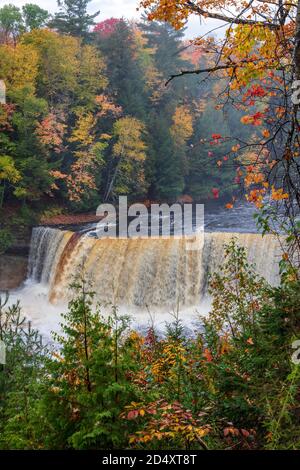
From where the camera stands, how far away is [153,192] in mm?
30250

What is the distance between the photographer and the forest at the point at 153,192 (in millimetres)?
3107

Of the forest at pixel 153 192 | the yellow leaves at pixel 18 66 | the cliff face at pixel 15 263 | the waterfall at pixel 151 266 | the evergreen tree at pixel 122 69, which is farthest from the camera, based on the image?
the evergreen tree at pixel 122 69

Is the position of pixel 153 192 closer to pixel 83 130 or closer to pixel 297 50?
pixel 83 130

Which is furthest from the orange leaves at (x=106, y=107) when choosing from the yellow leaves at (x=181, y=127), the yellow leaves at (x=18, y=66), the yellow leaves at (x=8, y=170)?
the yellow leaves at (x=8, y=170)

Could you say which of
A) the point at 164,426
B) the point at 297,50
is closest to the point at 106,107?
the point at 297,50

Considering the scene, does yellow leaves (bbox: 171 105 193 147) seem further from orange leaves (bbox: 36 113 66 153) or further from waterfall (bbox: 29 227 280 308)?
waterfall (bbox: 29 227 280 308)

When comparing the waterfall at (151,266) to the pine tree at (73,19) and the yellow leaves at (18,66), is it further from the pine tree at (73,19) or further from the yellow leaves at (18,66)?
the pine tree at (73,19)

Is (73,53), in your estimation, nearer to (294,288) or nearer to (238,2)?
(238,2)

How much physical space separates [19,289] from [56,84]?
38.6ft
